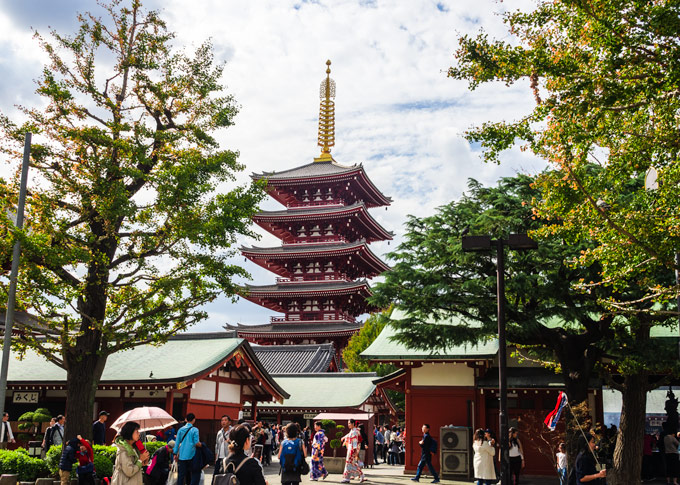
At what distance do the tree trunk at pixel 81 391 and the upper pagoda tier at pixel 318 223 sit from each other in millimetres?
28909

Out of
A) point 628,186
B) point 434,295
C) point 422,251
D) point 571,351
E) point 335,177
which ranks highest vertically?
point 335,177

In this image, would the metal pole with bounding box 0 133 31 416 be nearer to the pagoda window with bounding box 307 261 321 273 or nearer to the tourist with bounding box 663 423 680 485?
the tourist with bounding box 663 423 680 485

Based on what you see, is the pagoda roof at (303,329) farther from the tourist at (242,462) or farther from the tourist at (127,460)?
the tourist at (242,462)

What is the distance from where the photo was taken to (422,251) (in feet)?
53.4

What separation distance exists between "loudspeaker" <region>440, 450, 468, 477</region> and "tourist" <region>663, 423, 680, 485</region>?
529 cm

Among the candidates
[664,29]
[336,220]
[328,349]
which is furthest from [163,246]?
[336,220]

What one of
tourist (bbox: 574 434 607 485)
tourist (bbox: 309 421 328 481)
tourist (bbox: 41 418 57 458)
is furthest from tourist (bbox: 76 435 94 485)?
tourist (bbox: 574 434 607 485)

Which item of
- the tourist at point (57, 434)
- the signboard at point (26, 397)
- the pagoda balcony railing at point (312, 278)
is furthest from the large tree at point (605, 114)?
the pagoda balcony railing at point (312, 278)

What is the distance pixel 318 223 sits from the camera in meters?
45.1

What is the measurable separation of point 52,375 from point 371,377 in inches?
648

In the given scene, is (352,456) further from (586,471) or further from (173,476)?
(586,471)

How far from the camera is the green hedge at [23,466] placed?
1357 cm

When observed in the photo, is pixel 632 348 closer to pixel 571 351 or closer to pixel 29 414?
pixel 571 351

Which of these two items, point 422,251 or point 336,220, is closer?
point 422,251
